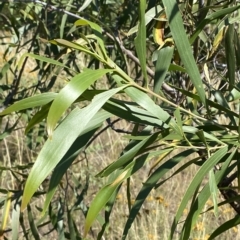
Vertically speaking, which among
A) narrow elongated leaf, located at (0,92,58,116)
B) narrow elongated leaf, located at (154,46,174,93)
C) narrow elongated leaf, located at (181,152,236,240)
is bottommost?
narrow elongated leaf, located at (181,152,236,240)

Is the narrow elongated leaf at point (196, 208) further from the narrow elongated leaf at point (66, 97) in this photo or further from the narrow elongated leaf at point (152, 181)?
the narrow elongated leaf at point (66, 97)

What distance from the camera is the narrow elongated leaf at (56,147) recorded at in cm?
50

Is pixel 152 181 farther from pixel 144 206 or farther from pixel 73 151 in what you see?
pixel 144 206

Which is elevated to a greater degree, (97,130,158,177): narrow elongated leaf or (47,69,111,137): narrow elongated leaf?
(47,69,111,137): narrow elongated leaf

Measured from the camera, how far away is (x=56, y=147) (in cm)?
52

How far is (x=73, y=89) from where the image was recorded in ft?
1.73

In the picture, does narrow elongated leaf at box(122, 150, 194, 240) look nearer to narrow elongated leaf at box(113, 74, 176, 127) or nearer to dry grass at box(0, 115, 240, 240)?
narrow elongated leaf at box(113, 74, 176, 127)

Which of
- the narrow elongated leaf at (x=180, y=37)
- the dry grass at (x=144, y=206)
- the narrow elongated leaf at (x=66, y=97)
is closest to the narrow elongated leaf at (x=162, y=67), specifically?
the narrow elongated leaf at (x=180, y=37)

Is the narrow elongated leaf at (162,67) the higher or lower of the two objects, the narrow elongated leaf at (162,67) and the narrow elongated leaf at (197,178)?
the higher

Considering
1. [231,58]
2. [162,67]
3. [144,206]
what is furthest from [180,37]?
[144,206]

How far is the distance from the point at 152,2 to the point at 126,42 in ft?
1.70

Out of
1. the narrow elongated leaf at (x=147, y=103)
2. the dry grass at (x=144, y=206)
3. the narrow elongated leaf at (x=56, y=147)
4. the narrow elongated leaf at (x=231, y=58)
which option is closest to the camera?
the narrow elongated leaf at (x=56, y=147)

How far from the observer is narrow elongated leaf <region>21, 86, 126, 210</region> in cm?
50

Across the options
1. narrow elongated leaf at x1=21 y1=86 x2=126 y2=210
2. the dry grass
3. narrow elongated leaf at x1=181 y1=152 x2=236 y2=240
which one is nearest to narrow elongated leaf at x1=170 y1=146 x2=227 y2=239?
narrow elongated leaf at x1=181 y1=152 x2=236 y2=240
